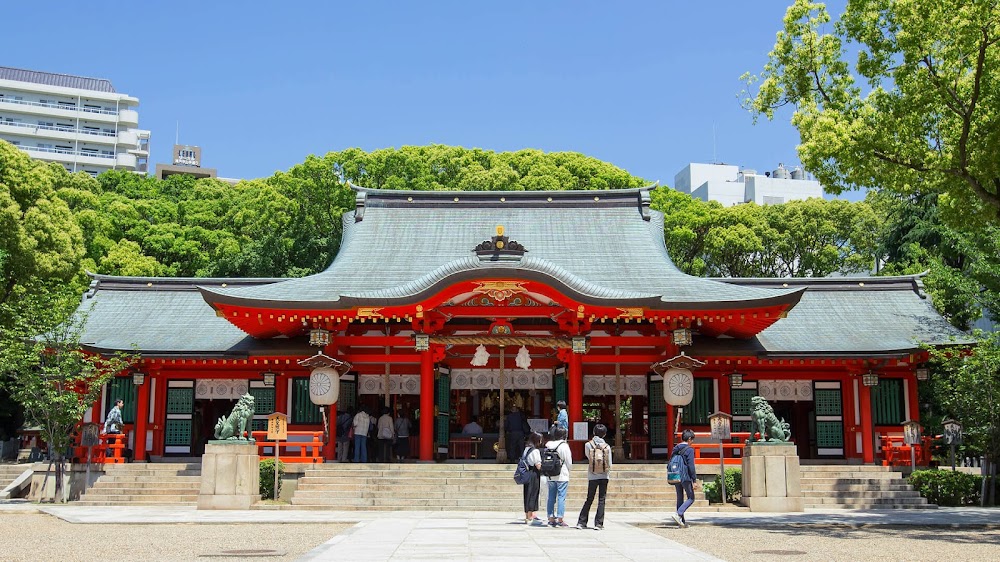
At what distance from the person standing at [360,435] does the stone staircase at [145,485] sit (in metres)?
3.53

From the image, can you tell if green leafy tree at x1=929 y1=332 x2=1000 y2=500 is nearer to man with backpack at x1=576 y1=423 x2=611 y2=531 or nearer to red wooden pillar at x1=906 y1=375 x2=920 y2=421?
red wooden pillar at x1=906 y1=375 x2=920 y2=421

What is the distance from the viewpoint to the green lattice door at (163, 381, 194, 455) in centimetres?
2323

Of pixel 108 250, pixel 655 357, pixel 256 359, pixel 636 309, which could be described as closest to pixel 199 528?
pixel 256 359

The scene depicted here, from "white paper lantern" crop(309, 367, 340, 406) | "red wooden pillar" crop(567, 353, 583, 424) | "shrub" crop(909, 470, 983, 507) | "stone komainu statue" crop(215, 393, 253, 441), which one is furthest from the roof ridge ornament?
"shrub" crop(909, 470, 983, 507)

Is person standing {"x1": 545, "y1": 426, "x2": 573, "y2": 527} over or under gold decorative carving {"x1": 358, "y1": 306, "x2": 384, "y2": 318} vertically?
under

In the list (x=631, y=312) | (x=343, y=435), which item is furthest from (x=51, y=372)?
(x=631, y=312)

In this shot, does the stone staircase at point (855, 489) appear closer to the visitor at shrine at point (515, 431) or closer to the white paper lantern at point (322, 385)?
the visitor at shrine at point (515, 431)

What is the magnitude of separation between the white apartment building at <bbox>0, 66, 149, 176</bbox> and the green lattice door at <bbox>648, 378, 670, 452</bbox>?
2592 inches

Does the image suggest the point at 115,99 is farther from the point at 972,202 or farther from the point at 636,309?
the point at 972,202

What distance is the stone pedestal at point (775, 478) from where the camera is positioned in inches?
665

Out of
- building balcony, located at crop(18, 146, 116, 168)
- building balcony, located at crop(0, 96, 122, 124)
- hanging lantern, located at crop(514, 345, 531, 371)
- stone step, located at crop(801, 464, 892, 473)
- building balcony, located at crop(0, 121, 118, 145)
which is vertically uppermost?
building balcony, located at crop(0, 96, 122, 124)

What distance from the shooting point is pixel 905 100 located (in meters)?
15.1

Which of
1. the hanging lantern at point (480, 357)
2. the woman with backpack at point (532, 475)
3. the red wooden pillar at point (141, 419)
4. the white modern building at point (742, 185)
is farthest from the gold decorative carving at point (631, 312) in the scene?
the white modern building at point (742, 185)

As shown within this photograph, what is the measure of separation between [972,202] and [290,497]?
47.0ft
